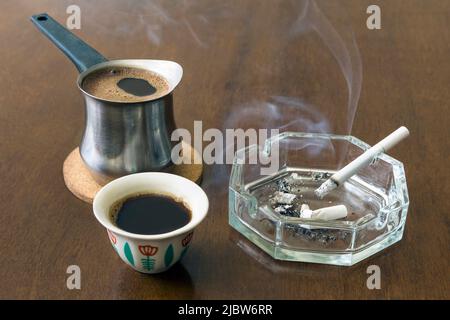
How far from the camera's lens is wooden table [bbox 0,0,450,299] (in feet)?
2.75

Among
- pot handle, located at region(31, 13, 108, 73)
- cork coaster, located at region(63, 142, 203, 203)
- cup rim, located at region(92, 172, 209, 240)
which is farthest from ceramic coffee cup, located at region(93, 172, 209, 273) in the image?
pot handle, located at region(31, 13, 108, 73)

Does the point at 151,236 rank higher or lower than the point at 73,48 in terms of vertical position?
lower

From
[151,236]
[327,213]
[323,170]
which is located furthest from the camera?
[323,170]

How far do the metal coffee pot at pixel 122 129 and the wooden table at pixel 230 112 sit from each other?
0.08 metres

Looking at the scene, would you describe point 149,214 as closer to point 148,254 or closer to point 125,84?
point 148,254

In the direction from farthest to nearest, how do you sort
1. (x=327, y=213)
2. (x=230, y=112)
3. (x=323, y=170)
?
(x=230, y=112), (x=323, y=170), (x=327, y=213)

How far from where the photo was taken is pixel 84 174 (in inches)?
40.0

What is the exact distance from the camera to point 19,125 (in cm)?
115

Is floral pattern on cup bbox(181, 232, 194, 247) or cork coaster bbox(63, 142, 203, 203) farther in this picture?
cork coaster bbox(63, 142, 203, 203)

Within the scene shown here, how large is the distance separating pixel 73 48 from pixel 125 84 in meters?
0.11
